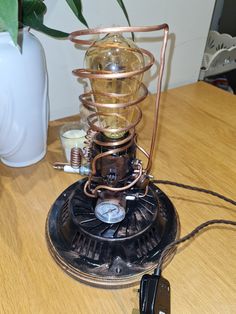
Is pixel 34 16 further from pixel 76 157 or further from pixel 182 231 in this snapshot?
pixel 182 231

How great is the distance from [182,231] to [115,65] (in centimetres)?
28

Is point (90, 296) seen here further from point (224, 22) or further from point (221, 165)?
point (224, 22)

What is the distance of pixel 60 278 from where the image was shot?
1.42ft

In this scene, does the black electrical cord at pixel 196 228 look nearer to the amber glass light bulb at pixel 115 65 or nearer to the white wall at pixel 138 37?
the amber glass light bulb at pixel 115 65

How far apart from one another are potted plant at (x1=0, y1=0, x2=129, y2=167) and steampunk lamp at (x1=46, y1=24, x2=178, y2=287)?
15 centimetres

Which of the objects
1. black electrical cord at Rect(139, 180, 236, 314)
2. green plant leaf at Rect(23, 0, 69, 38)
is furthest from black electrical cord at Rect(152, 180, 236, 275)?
green plant leaf at Rect(23, 0, 69, 38)

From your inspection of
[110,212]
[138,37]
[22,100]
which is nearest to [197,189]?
[110,212]

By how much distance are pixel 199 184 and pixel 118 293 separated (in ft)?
0.91

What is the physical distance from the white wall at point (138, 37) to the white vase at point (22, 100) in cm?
18

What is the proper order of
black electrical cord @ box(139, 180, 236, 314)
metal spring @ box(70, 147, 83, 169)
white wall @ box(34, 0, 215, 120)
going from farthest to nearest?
white wall @ box(34, 0, 215, 120) < metal spring @ box(70, 147, 83, 169) < black electrical cord @ box(139, 180, 236, 314)

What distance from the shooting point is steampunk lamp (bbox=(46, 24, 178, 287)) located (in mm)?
417

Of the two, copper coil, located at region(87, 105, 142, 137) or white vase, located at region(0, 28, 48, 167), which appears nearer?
copper coil, located at region(87, 105, 142, 137)

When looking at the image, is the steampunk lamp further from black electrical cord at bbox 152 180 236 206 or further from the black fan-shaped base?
black electrical cord at bbox 152 180 236 206

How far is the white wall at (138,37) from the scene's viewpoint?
724 millimetres
